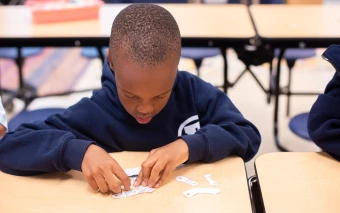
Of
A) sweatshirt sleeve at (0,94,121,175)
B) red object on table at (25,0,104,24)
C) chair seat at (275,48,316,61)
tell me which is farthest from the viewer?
chair seat at (275,48,316,61)

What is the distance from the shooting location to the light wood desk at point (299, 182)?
3.02 ft

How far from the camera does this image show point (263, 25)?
7.52 feet

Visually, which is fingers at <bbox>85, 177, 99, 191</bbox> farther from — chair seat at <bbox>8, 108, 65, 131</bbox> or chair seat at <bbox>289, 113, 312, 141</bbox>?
chair seat at <bbox>289, 113, 312, 141</bbox>

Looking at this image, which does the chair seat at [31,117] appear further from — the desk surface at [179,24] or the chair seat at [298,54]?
the chair seat at [298,54]

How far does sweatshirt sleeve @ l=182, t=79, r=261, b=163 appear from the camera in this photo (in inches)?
42.8

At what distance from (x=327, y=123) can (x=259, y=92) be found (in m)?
2.44

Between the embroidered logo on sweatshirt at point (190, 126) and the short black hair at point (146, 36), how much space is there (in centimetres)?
30

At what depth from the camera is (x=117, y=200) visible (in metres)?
0.96

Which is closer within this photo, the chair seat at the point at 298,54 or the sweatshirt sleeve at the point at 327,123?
the sweatshirt sleeve at the point at 327,123

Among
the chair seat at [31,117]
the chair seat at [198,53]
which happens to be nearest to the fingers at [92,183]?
the chair seat at [31,117]

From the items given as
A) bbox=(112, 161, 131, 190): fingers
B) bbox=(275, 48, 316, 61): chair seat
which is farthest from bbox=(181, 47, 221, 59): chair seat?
bbox=(112, 161, 131, 190): fingers

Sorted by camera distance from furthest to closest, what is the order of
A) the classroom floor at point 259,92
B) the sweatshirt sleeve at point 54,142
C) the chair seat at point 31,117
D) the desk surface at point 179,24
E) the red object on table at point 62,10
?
the classroom floor at point 259,92
the red object on table at point 62,10
the desk surface at point 179,24
the chair seat at point 31,117
the sweatshirt sleeve at point 54,142

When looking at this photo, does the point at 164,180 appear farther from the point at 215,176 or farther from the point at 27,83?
the point at 27,83

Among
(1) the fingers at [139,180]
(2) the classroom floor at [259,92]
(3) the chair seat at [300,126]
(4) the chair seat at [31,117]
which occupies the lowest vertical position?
(2) the classroom floor at [259,92]
